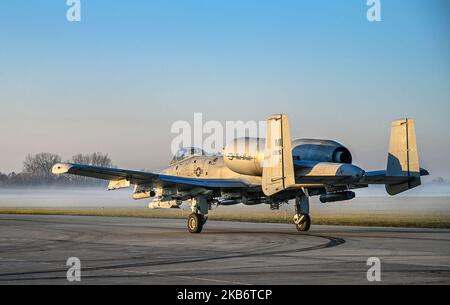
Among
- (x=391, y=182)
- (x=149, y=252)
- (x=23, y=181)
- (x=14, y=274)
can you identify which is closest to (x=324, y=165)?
(x=391, y=182)

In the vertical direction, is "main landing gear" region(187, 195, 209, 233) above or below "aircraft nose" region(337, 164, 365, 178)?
below

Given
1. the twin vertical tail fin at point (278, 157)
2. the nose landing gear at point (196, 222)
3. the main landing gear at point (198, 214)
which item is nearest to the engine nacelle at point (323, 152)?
the twin vertical tail fin at point (278, 157)

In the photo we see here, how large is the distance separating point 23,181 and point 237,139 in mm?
64131

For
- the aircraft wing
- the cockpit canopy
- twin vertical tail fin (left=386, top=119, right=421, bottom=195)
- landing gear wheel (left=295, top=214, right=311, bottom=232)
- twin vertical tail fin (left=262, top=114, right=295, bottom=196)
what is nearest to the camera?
twin vertical tail fin (left=262, top=114, right=295, bottom=196)

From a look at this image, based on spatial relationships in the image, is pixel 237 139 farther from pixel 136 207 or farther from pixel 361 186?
pixel 136 207

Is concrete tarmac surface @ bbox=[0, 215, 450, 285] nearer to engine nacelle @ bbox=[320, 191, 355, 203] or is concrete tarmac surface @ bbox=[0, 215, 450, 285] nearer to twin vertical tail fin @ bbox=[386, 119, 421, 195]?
engine nacelle @ bbox=[320, 191, 355, 203]

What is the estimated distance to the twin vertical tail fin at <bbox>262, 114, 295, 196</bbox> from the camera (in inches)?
955

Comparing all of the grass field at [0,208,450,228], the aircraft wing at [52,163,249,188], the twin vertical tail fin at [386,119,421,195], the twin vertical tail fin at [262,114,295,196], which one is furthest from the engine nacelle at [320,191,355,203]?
the grass field at [0,208,450,228]

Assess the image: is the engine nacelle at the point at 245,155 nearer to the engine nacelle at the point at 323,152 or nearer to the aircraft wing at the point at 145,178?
the aircraft wing at the point at 145,178

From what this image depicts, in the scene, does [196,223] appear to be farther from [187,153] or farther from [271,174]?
[271,174]

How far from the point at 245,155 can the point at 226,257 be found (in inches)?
348
